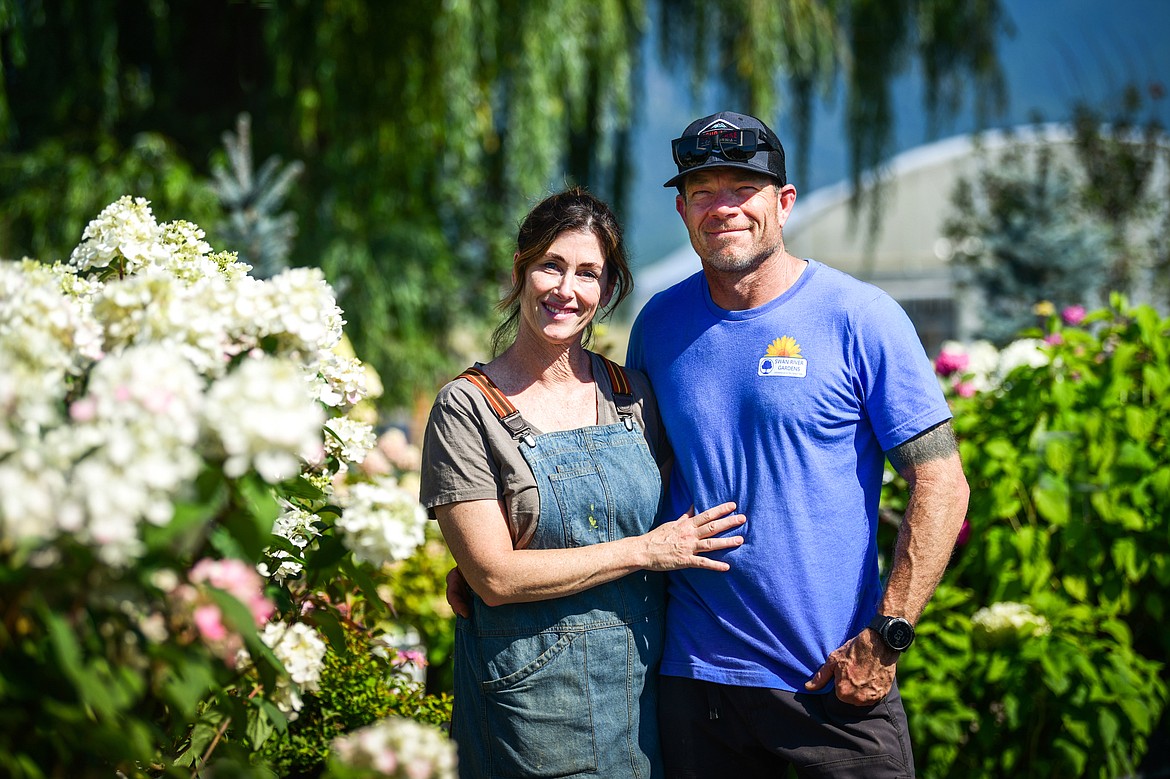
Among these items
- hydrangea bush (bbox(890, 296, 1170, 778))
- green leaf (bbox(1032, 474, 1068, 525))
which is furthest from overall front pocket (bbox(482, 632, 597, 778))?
green leaf (bbox(1032, 474, 1068, 525))

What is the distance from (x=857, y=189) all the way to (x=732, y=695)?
6.43 metres

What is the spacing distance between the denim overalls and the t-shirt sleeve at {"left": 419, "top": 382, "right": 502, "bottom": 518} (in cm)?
6

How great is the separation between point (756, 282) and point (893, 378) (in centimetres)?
33

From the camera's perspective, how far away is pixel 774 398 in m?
1.87

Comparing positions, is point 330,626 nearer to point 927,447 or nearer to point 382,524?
point 382,524

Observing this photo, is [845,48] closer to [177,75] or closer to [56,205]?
[177,75]

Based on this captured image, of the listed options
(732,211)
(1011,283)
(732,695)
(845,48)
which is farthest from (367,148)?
(1011,283)

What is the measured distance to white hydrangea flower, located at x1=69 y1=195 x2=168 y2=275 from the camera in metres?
1.41

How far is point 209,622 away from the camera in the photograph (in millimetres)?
960

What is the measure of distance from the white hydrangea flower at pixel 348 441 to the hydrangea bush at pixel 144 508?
38 cm

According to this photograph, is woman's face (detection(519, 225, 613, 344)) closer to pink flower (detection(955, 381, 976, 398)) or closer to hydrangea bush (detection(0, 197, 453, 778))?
hydrangea bush (detection(0, 197, 453, 778))

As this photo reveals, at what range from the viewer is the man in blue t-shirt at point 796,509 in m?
1.83

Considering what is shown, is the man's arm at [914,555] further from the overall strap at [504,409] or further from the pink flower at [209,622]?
the pink flower at [209,622]

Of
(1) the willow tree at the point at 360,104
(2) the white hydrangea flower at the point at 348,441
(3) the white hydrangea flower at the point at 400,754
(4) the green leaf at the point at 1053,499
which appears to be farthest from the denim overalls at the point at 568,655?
(1) the willow tree at the point at 360,104
